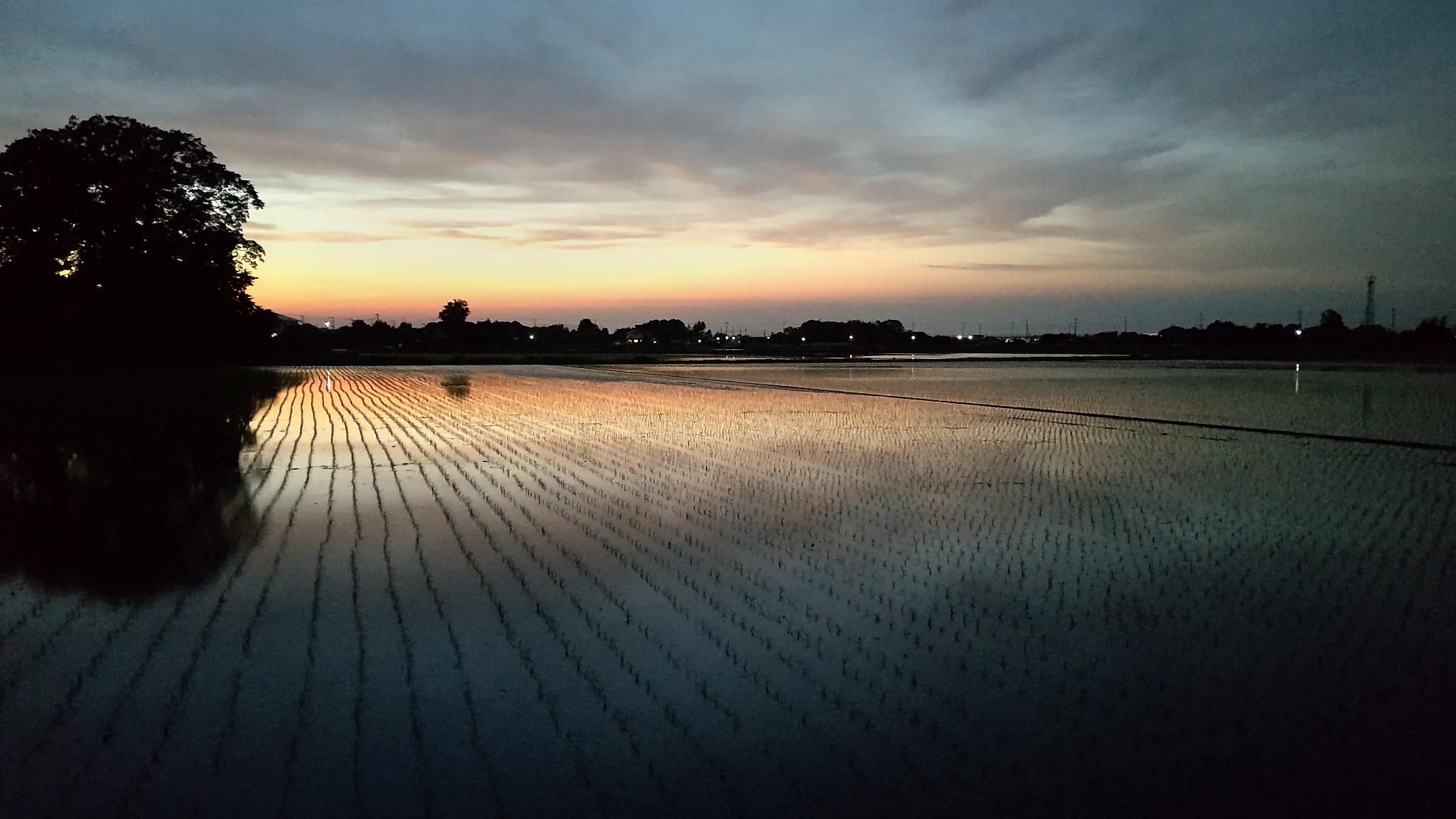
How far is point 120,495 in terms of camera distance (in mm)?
10539

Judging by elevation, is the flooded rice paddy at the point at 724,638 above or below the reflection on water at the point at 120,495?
below

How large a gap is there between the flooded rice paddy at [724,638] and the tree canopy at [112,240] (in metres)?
29.6

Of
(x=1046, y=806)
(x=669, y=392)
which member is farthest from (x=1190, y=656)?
(x=669, y=392)

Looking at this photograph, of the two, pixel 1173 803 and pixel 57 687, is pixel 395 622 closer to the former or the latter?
pixel 57 687

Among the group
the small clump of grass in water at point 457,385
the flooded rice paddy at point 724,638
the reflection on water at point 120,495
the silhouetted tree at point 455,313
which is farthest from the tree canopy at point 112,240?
the silhouetted tree at point 455,313

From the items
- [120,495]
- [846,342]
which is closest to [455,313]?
[846,342]

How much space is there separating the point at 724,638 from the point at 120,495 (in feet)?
26.2

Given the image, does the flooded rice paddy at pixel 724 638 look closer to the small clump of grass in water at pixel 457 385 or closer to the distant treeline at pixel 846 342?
the small clump of grass in water at pixel 457 385

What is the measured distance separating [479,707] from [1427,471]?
12.7 m

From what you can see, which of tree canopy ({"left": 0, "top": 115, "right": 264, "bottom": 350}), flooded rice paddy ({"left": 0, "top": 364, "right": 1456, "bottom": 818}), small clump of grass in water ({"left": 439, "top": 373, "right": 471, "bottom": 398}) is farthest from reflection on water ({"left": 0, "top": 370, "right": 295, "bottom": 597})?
tree canopy ({"left": 0, "top": 115, "right": 264, "bottom": 350})

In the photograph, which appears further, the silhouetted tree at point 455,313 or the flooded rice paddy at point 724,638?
the silhouetted tree at point 455,313

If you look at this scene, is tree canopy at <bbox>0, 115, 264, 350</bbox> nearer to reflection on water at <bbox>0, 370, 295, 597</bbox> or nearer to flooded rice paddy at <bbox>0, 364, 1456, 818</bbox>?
reflection on water at <bbox>0, 370, 295, 597</bbox>

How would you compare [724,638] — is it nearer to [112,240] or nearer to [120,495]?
[120,495]

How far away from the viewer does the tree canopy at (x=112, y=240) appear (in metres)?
37.9
